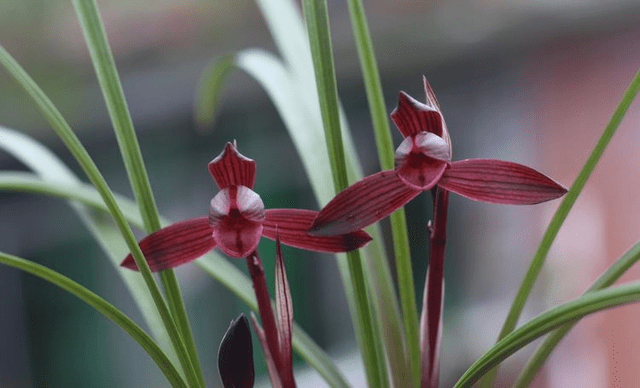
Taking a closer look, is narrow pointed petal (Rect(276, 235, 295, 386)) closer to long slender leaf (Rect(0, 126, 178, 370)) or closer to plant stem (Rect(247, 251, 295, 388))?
plant stem (Rect(247, 251, 295, 388))

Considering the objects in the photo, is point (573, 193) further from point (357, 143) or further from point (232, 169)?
point (357, 143)

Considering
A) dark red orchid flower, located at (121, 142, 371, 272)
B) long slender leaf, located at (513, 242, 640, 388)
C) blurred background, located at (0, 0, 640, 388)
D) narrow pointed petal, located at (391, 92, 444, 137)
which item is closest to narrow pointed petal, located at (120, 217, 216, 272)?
dark red orchid flower, located at (121, 142, 371, 272)

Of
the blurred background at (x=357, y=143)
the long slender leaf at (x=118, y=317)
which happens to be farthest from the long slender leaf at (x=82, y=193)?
the blurred background at (x=357, y=143)

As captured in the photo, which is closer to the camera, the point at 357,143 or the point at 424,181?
the point at 424,181

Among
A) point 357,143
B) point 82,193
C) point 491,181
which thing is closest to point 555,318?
point 491,181

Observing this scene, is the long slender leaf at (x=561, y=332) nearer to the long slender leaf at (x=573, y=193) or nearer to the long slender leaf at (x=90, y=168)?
the long slender leaf at (x=573, y=193)

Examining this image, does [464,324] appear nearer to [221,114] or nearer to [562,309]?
[221,114]

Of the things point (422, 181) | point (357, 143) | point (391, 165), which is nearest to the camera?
point (422, 181)

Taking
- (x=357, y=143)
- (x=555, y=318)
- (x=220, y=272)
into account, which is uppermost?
(x=357, y=143)
